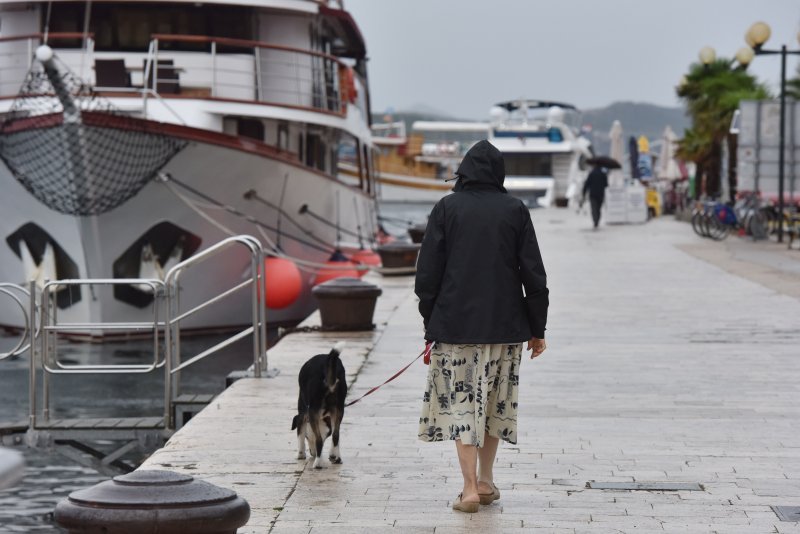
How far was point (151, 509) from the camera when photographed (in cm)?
479

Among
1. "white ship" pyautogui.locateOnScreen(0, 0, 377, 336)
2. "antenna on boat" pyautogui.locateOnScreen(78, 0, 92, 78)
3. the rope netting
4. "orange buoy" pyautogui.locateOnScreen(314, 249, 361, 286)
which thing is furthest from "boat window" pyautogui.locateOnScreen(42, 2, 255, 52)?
"orange buoy" pyautogui.locateOnScreen(314, 249, 361, 286)

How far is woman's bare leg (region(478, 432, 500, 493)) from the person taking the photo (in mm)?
6750

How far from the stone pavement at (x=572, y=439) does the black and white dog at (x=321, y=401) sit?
0.15 meters

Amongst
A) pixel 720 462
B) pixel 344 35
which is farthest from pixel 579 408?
pixel 344 35

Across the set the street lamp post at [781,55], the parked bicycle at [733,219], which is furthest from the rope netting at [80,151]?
the parked bicycle at [733,219]

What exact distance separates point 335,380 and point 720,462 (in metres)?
2.09

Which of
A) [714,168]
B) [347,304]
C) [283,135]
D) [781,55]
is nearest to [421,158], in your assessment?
[714,168]

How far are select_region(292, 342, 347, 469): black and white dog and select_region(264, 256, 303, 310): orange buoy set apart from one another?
14.5 metres

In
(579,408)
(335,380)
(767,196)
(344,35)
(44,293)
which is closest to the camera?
(335,380)

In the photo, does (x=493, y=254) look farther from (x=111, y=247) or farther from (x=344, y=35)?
(x=344, y=35)

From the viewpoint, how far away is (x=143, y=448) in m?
11.5

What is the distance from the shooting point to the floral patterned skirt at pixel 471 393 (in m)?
6.55

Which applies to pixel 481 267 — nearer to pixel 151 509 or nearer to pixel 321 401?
pixel 321 401

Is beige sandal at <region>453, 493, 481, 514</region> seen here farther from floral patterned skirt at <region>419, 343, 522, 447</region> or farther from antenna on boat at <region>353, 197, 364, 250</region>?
antenna on boat at <region>353, 197, 364, 250</region>
